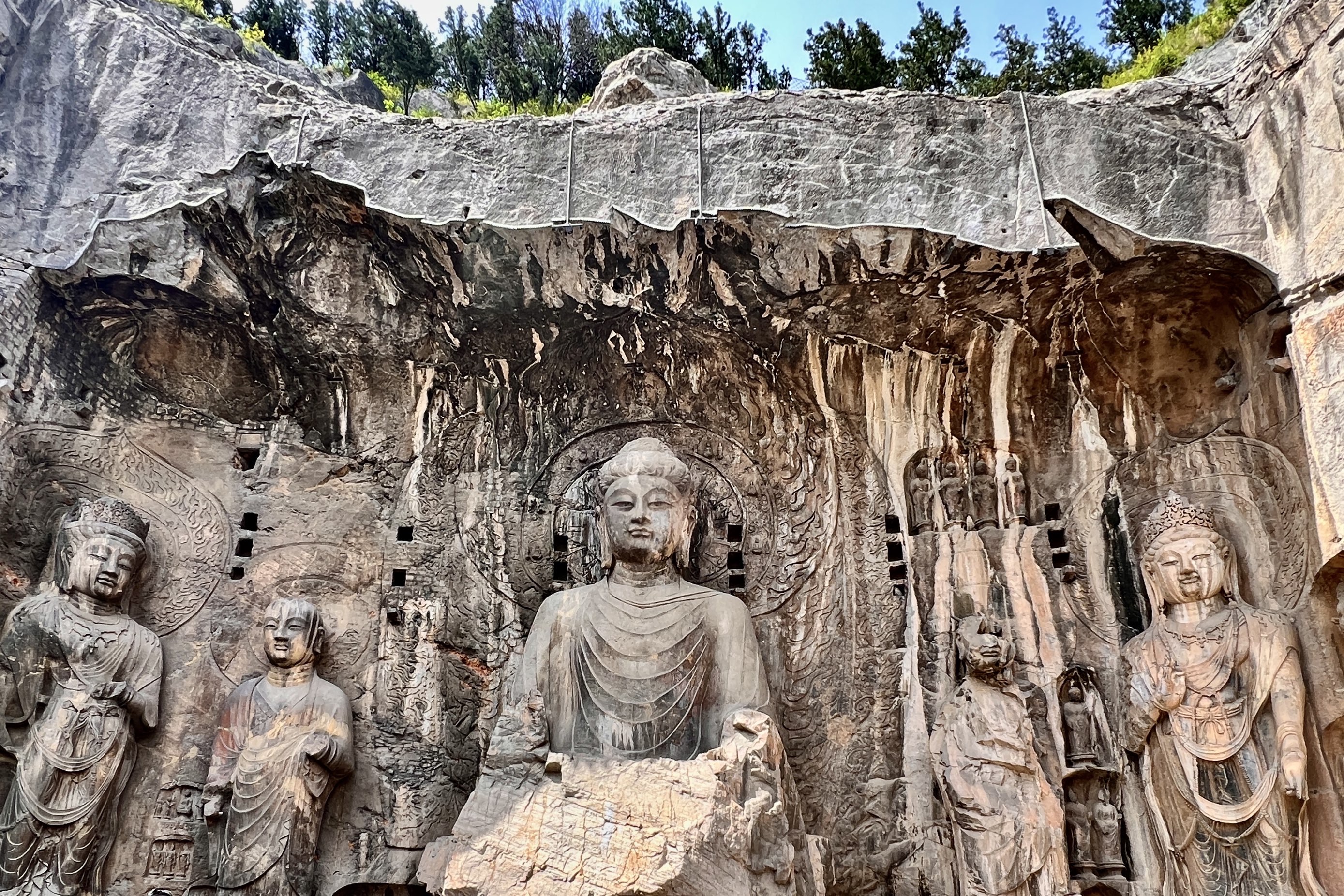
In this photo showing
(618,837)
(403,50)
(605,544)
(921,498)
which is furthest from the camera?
(403,50)

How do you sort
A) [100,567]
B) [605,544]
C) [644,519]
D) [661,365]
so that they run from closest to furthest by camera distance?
[100,567], [644,519], [605,544], [661,365]

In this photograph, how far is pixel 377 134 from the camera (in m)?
6.55

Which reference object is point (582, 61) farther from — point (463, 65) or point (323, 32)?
point (323, 32)

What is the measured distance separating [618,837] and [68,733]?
292 cm

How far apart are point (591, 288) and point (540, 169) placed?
2.40 ft

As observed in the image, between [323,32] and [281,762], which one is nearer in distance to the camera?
[281,762]

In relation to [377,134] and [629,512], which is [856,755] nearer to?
[629,512]

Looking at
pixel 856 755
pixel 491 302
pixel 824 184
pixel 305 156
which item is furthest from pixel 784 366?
pixel 305 156

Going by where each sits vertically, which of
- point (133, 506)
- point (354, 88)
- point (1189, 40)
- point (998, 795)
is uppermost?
point (354, 88)

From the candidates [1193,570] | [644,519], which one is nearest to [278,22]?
[644,519]

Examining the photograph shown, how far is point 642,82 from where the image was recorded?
23.7 ft

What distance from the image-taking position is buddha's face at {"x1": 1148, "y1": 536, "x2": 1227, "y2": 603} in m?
5.97

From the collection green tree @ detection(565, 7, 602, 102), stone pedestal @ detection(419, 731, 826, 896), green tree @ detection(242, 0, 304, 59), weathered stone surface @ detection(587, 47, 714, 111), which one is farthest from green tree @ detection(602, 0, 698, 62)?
stone pedestal @ detection(419, 731, 826, 896)

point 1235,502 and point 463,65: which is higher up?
point 463,65
